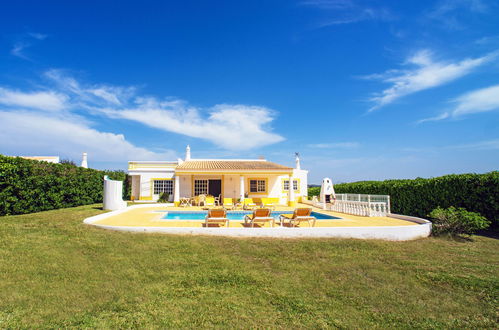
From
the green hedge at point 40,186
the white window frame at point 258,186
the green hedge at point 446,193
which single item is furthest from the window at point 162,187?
the green hedge at point 446,193

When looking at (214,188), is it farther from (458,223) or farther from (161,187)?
(458,223)

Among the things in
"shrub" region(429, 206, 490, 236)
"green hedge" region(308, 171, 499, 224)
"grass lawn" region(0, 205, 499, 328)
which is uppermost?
"green hedge" region(308, 171, 499, 224)

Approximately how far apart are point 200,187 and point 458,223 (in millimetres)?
19804

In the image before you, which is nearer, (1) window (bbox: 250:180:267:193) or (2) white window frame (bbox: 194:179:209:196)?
(2) white window frame (bbox: 194:179:209:196)

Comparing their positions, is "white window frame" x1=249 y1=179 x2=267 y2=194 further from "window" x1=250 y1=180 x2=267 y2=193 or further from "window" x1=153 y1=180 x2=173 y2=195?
"window" x1=153 y1=180 x2=173 y2=195

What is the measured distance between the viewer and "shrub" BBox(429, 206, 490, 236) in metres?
10.0

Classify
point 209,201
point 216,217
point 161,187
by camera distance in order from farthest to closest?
point 161,187
point 209,201
point 216,217

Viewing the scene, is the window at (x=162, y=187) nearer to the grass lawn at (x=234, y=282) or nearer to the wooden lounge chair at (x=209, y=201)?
the wooden lounge chair at (x=209, y=201)

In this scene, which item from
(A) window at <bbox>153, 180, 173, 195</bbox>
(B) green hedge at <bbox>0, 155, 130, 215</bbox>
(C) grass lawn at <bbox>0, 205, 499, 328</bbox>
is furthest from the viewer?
(A) window at <bbox>153, 180, 173, 195</bbox>

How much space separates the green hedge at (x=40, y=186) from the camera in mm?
11930

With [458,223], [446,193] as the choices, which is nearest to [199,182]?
[446,193]

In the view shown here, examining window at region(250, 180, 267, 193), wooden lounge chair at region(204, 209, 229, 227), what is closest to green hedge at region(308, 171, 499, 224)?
window at region(250, 180, 267, 193)

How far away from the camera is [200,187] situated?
25453 millimetres

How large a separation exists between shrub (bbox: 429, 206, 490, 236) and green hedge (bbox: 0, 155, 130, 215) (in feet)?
60.1
